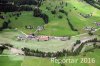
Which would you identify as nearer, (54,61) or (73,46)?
(54,61)

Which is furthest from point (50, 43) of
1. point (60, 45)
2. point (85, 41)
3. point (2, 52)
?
point (2, 52)

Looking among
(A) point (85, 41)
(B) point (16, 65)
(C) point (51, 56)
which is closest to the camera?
(B) point (16, 65)

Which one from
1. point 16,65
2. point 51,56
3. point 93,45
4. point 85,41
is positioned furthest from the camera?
point 85,41

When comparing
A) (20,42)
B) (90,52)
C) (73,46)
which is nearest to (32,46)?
(20,42)

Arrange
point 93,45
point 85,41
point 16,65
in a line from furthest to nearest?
1. point 85,41
2. point 93,45
3. point 16,65

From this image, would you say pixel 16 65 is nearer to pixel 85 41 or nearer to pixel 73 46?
pixel 73 46

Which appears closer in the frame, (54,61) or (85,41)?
(54,61)

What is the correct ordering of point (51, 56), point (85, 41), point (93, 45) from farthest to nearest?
point (85, 41) < point (93, 45) < point (51, 56)

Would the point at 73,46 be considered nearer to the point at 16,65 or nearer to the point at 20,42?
the point at 20,42
